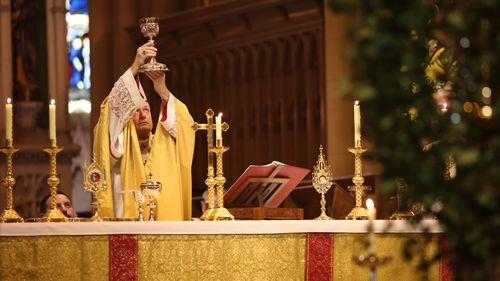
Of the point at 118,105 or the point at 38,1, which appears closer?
the point at 118,105

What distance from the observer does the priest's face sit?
7517 mm

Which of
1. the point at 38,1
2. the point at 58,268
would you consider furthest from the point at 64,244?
the point at 38,1

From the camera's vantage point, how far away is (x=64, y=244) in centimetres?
646

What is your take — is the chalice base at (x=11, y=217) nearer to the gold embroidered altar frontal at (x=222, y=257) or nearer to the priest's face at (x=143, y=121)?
the gold embroidered altar frontal at (x=222, y=257)

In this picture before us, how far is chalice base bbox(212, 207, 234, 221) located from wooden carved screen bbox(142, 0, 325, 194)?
13.9 feet

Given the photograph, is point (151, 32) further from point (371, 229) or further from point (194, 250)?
point (371, 229)

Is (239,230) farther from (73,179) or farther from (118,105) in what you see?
(73,179)

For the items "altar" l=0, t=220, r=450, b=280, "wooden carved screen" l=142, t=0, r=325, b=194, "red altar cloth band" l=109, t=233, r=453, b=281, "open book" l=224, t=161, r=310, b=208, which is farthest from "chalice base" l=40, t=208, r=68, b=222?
"wooden carved screen" l=142, t=0, r=325, b=194

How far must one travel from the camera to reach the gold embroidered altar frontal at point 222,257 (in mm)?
6484

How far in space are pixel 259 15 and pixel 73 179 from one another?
435 cm

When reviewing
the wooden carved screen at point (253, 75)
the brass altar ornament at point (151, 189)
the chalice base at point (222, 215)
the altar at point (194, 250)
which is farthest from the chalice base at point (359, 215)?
the wooden carved screen at point (253, 75)

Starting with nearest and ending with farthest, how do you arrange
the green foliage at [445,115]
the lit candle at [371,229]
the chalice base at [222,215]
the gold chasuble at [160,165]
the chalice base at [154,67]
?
the green foliage at [445,115] < the lit candle at [371,229] < the chalice base at [222,215] < the chalice base at [154,67] < the gold chasuble at [160,165]

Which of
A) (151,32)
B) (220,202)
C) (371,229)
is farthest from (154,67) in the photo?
(371,229)

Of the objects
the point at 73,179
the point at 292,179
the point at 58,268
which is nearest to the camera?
the point at 58,268
